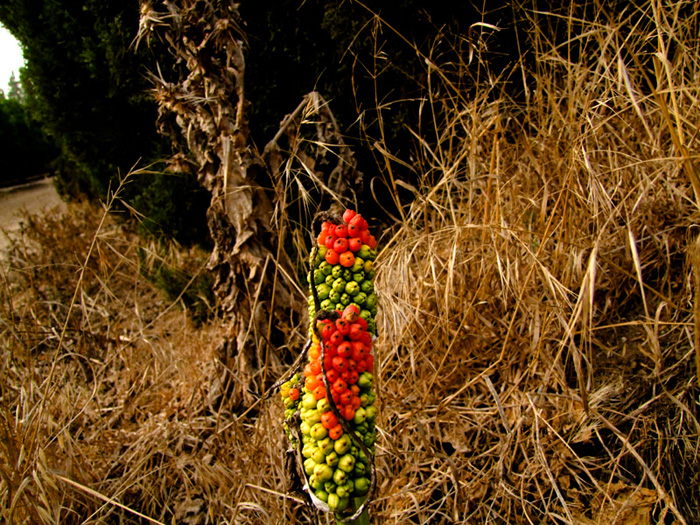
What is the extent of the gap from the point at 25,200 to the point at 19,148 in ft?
7.55

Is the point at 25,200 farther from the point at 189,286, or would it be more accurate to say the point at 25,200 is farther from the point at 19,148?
the point at 189,286

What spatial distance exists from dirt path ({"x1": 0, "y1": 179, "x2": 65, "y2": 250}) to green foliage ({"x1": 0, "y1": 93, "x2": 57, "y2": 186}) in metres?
0.36

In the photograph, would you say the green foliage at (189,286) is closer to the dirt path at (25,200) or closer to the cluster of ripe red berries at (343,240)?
the cluster of ripe red berries at (343,240)

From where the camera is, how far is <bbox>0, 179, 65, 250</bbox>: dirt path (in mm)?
6027

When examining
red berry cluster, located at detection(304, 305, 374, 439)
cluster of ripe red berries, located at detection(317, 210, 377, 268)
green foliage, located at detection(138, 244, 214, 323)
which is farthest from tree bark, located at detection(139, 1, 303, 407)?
green foliage, located at detection(138, 244, 214, 323)

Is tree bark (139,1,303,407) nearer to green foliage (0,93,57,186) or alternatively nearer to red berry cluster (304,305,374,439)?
red berry cluster (304,305,374,439)

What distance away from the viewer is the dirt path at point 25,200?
603cm

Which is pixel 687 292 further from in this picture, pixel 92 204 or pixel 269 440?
pixel 92 204

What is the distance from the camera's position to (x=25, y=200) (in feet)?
23.2

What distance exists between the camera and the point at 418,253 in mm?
2232

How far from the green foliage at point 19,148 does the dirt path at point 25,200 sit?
1.17 feet

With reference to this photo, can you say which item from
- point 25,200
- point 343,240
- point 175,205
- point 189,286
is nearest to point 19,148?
point 25,200

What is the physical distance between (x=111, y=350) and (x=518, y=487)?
2.22 m

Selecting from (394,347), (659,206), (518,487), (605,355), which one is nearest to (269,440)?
(394,347)
